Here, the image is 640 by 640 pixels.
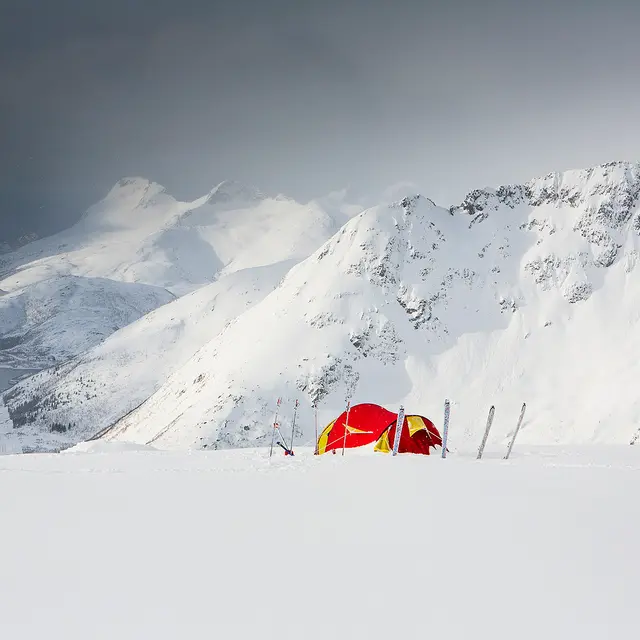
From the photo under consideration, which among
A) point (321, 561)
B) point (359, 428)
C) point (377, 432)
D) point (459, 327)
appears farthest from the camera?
point (459, 327)

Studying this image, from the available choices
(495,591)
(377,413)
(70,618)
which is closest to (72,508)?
(70,618)

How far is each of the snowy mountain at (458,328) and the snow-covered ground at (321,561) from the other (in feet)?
334

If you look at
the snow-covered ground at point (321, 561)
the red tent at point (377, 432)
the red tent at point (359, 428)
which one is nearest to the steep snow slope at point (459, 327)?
the red tent at point (359, 428)

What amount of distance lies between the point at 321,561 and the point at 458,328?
136559 mm

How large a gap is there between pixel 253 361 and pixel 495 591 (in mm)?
129035

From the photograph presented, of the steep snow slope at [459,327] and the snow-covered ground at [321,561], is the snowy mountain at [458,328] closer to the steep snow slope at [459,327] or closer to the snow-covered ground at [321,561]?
the steep snow slope at [459,327]

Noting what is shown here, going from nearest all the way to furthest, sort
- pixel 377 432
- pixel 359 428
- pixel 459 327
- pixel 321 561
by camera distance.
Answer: pixel 321 561 → pixel 377 432 → pixel 359 428 → pixel 459 327

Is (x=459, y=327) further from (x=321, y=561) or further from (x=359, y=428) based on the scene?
(x=321, y=561)

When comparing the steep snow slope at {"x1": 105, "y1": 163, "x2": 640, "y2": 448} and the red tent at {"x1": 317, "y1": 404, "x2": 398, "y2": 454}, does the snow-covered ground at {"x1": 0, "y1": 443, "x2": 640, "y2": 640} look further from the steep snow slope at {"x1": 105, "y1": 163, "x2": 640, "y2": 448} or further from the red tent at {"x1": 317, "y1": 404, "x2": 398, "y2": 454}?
the steep snow slope at {"x1": 105, "y1": 163, "x2": 640, "y2": 448}

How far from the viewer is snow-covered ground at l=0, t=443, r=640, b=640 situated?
5.31 meters

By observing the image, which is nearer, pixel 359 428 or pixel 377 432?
pixel 377 432

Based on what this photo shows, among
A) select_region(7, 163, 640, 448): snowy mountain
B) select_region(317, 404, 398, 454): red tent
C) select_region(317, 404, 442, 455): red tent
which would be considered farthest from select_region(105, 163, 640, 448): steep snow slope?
select_region(317, 404, 442, 455): red tent

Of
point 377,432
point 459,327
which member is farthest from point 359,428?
point 459,327

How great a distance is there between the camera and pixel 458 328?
138 metres
